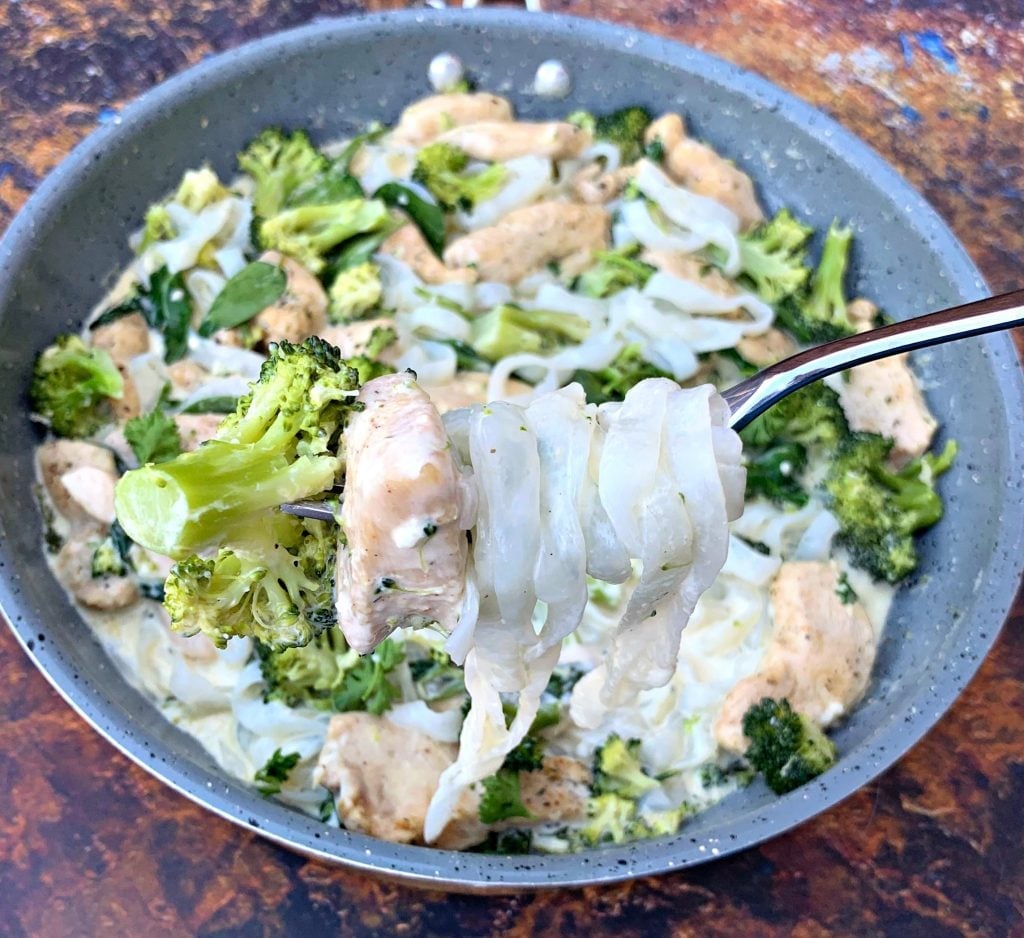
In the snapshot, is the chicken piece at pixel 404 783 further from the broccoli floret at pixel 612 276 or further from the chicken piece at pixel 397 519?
the broccoli floret at pixel 612 276

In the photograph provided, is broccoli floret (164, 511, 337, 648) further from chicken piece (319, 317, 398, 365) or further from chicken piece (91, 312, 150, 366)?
chicken piece (91, 312, 150, 366)

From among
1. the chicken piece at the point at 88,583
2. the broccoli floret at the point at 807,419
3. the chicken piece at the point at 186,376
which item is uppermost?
the chicken piece at the point at 186,376

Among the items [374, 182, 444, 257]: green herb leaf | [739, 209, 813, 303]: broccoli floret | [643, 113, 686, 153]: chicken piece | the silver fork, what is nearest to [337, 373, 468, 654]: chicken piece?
the silver fork

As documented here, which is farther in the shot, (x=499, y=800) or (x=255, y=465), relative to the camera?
(x=499, y=800)

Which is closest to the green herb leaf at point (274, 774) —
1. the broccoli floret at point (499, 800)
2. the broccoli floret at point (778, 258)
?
the broccoli floret at point (499, 800)

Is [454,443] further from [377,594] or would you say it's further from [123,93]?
[123,93]

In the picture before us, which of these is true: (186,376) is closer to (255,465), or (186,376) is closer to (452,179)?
(452,179)

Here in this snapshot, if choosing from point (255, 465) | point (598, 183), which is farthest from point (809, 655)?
point (598, 183)
